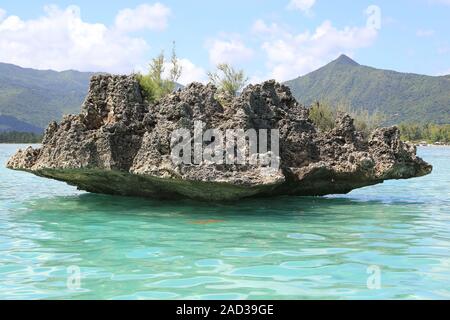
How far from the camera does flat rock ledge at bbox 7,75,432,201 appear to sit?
10141mm

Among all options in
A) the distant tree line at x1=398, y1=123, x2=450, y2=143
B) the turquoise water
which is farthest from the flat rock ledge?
the distant tree line at x1=398, y1=123, x2=450, y2=143

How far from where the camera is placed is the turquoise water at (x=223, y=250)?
16.5 ft

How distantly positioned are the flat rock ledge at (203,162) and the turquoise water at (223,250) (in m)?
0.60

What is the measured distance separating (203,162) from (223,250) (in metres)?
3.30

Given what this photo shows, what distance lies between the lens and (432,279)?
17.6ft

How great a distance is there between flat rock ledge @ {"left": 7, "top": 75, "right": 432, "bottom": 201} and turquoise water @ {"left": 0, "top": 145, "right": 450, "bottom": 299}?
601 millimetres

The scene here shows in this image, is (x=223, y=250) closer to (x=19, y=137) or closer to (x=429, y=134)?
(x=19, y=137)

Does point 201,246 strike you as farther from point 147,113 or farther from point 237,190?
point 147,113

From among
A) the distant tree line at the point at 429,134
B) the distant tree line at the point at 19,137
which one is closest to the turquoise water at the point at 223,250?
the distant tree line at the point at 19,137

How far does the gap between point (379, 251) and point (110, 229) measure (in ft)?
13.3

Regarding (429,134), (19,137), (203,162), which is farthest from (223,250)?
(429,134)

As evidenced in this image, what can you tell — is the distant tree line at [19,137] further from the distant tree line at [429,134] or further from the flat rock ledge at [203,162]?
the flat rock ledge at [203,162]
